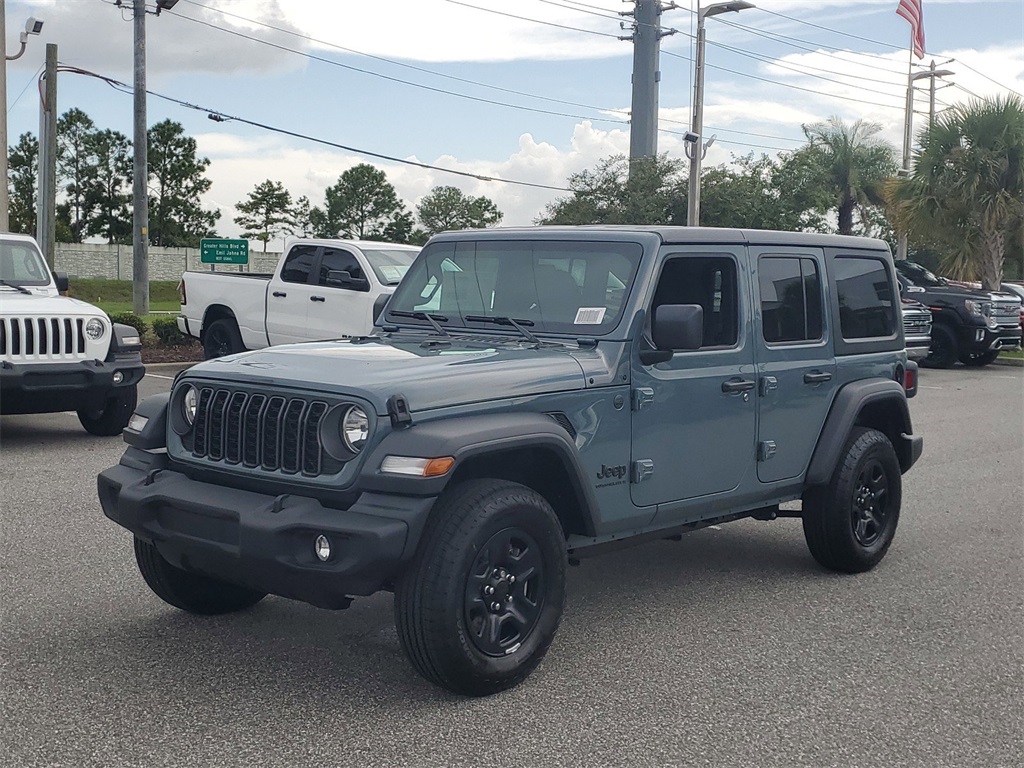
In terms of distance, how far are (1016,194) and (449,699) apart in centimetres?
2672

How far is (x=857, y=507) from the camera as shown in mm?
6414

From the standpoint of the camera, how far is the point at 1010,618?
574 cm

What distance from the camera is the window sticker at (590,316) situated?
205 inches

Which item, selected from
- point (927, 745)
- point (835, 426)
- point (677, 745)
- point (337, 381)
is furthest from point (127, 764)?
point (835, 426)

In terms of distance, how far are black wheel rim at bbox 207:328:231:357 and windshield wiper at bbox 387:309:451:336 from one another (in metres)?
11.4

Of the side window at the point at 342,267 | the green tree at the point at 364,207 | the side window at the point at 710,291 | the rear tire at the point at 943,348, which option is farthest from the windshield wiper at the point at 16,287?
the green tree at the point at 364,207

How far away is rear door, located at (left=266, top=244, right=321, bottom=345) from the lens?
15555mm

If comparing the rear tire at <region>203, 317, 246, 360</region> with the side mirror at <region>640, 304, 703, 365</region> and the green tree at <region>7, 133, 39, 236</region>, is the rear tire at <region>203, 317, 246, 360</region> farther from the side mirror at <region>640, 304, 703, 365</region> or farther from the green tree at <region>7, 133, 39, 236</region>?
the green tree at <region>7, 133, 39, 236</region>

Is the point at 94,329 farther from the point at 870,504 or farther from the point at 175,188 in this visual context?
the point at 175,188

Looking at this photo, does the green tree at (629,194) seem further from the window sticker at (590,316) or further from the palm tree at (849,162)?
the window sticker at (590,316)

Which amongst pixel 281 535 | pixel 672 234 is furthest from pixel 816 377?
pixel 281 535

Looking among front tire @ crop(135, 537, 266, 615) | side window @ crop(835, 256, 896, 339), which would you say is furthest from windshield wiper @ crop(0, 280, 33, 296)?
side window @ crop(835, 256, 896, 339)

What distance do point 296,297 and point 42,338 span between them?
5.59 meters

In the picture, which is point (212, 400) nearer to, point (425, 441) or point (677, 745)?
point (425, 441)
